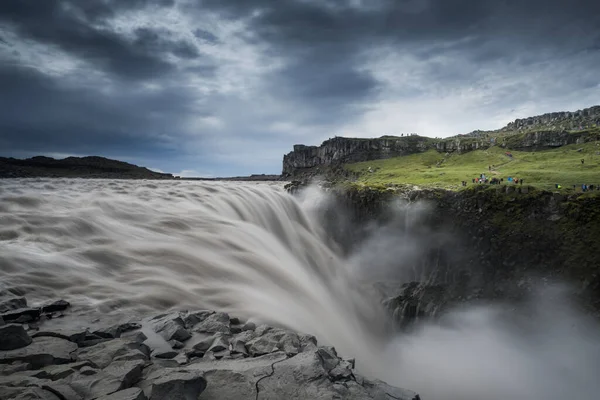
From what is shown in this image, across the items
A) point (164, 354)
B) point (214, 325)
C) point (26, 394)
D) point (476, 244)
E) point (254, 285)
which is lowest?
point (476, 244)

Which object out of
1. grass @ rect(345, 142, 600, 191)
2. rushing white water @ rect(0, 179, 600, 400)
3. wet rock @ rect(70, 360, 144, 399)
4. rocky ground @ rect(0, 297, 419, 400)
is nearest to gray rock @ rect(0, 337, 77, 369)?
rocky ground @ rect(0, 297, 419, 400)

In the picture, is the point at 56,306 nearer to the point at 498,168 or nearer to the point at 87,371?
the point at 87,371

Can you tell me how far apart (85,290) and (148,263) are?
10.4ft

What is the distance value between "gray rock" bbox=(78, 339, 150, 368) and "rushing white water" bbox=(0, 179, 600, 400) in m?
3.22

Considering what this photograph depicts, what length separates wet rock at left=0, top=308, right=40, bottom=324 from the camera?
307 inches

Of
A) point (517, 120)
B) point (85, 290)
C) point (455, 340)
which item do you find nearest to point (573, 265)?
point (455, 340)

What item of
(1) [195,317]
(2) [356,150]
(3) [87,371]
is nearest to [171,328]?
(1) [195,317]

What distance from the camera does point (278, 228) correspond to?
30516 mm

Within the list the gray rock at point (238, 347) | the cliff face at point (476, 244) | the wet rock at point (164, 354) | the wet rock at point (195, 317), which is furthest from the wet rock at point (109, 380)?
the cliff face at point (476, 244)

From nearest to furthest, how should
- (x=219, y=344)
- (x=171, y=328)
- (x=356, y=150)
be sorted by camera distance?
(x=219, y=344) < (x=171, y=328) < (x=356, y=150)

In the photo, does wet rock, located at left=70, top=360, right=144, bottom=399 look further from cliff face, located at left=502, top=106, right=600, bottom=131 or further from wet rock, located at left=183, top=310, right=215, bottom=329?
cliff face, located at left=502, top=106, right=600, bottom=131

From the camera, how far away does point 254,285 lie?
1455cm

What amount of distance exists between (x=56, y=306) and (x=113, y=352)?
3.89 m

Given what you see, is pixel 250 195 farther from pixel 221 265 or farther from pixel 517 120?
pixel 517 120
